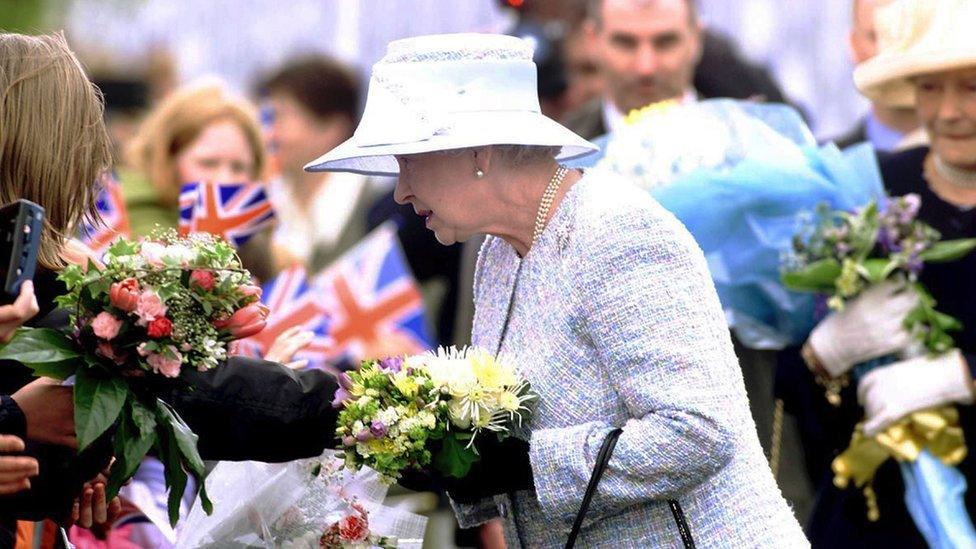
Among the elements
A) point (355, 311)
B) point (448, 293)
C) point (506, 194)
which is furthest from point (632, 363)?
point (448, 293)

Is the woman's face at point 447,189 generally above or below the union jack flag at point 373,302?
above

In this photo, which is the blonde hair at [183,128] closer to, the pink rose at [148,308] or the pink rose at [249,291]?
the pink rose at [249,291]

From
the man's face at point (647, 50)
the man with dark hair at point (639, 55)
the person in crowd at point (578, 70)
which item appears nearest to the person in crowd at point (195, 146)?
the man with dark hair at point (639, 55)

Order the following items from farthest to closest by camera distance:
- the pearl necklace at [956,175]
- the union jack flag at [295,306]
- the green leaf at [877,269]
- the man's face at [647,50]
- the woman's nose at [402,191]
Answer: the man's face at [647,50], the union jack flag at [295,306], the pearl necklace at [956,175], the green leaf at [877,269], the woman's nose at [402,191]

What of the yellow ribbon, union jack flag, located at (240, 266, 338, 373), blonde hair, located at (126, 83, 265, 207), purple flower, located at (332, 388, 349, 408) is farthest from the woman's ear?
blonde hair, located at (126, 83, 265, 207)

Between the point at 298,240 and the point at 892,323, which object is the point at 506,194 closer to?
the point at 892,323

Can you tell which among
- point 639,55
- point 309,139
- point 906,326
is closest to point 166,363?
point 906,326

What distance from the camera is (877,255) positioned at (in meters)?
6.09

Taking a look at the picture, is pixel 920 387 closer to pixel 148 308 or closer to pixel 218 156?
pixel 148 308

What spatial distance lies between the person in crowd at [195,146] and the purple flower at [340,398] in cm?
340

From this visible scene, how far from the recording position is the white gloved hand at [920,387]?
5.86 m

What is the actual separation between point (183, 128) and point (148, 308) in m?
4.05

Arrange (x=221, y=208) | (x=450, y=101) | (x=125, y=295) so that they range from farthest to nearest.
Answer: (x=221, y=208) < (x=450, y=101) < (x=125, y=295)

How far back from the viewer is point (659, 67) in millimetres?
7750
